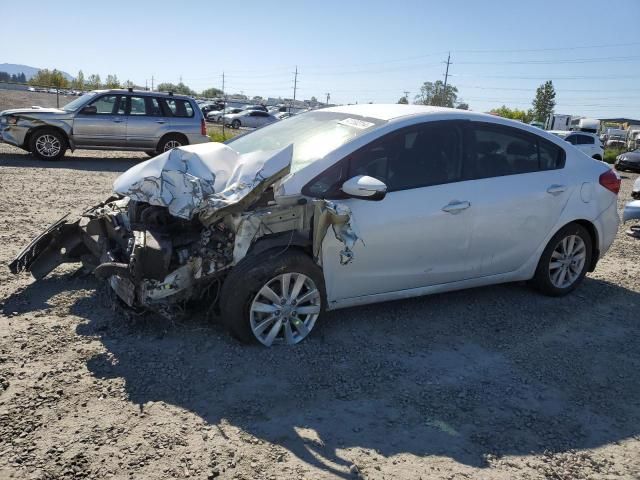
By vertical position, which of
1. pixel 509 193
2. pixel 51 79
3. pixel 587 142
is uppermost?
pixel 51 79

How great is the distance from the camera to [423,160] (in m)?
4.35

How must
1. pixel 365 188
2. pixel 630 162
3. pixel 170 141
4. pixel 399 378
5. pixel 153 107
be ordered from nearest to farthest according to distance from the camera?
pixel 399 378, pixel 365 188, pixel 153 107, pixel 170 141, pixel 630 162

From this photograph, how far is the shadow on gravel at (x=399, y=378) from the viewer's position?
10.1 feet

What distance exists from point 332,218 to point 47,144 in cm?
1068

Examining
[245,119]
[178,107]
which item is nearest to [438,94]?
[245,119]

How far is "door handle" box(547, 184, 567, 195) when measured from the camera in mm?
4908

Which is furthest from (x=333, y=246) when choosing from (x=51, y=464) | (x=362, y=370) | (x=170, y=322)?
(x=51, y=464)

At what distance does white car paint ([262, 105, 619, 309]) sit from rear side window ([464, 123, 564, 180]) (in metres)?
0.07

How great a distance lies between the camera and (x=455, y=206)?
434 cm

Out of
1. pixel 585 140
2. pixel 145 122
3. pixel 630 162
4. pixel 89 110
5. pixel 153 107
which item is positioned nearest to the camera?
pixel 89 110

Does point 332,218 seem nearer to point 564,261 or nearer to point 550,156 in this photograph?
point 550,156

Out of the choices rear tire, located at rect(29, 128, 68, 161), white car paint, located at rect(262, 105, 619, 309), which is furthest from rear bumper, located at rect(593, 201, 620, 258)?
rear tire, located at rect(29, 128, 68, 161)

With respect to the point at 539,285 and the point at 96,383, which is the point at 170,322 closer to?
the point at 96,383

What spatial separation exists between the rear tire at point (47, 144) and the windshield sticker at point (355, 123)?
986cm
